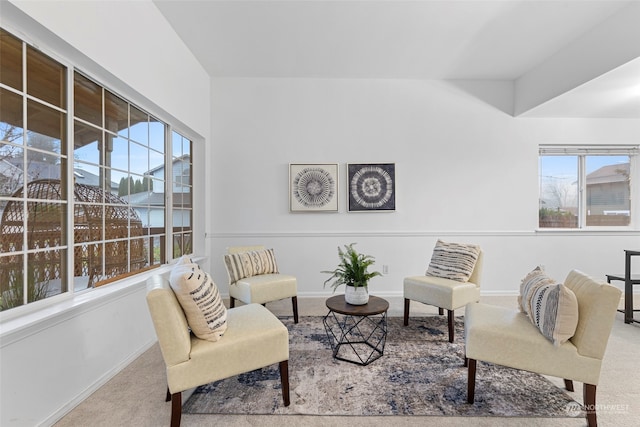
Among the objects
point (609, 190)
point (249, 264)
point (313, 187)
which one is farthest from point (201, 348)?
point (609, 190)

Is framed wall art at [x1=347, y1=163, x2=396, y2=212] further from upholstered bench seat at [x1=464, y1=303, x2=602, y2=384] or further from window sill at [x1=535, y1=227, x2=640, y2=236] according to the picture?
upholstered bench seat at [x1=464, y1=303, x2=602, y2=384]

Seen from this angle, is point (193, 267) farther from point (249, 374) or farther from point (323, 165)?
point (323, 165)

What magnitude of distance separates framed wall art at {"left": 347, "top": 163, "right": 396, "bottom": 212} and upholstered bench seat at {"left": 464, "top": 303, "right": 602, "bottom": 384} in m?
2.25

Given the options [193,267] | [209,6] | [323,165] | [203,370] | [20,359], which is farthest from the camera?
[323,165]

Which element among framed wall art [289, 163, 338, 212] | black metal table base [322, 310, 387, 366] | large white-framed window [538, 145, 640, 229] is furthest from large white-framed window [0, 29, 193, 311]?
large white-framed window [538, 145, 640, 229]

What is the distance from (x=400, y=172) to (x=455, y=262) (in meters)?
1.54

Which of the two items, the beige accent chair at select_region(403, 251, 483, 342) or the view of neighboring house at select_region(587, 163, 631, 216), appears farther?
the view of neighboring house at select_region(587, 163, 631, 216)

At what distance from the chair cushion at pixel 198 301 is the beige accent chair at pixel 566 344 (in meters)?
1.52

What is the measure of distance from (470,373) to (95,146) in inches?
117

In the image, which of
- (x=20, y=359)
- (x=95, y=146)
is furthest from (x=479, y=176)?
(x=20, y=359)

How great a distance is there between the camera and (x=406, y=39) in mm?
3082

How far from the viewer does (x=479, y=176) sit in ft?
13.3

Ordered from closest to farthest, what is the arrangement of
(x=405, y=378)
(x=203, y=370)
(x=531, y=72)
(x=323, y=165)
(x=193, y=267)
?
(x=203, y=370), (x=193, y=267), (x=405, y=378), (x=531, y=72), (x=323, y=165)

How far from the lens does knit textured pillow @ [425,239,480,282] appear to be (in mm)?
2863
